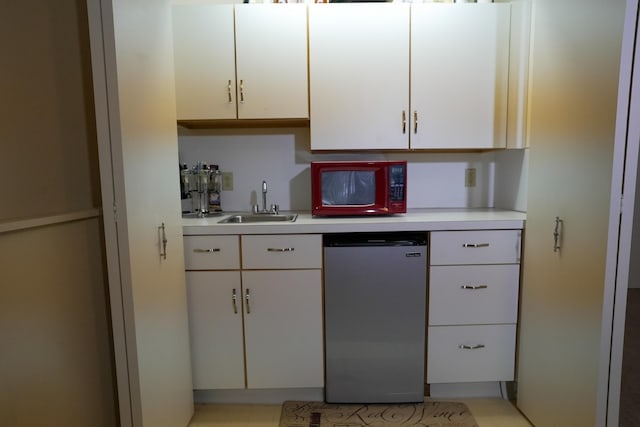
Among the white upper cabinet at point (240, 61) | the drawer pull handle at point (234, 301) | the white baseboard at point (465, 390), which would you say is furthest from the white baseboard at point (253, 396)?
the white upper cabinet at point (240, 61)

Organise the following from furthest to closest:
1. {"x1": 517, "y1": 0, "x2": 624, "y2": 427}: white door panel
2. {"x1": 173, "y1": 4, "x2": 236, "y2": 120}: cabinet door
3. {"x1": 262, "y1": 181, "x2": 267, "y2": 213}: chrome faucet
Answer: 1. {"x1": 262, "y1": 181, "x2": 267, "y2": 213}: chrome faucet
2. {"x1": 173, "y1": 4, "x2": 236, "y2": 120}: cabinet door
3. {"x1": 517, "y1": 0, "x2": 624, "y2": 427}: white door panel

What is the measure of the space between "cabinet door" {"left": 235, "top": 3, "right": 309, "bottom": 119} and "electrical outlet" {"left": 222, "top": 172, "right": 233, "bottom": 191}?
46 cm

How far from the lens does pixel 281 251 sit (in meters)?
1.63

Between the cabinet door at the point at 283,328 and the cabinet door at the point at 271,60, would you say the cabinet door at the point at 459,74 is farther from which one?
the cabinet door at the point at 283,328

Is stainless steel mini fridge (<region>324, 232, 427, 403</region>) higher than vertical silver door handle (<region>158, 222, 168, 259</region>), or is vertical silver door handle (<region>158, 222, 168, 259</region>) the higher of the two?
vertical silver door handle (<region>158, 222, 168, 259</region>)

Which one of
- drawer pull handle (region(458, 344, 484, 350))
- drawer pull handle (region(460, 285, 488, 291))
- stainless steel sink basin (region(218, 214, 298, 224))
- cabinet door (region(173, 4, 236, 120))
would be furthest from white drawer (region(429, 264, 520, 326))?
cabinet door (region(173, 4, 236, 120))

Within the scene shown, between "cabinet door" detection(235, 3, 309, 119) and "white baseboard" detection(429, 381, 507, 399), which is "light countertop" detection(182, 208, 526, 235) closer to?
"cabinet door" detection(235, 3, 309, 119)

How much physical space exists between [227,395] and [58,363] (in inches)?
36.8

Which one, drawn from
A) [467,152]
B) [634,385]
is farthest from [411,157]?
[634,385]

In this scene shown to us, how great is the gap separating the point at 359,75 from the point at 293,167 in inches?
26.1

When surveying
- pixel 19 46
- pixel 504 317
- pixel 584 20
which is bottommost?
pixel 504 317

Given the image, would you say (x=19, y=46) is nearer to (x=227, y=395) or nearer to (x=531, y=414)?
(x=227, y=395)

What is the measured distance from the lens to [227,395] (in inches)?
70.7

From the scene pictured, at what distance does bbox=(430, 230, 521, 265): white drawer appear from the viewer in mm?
1639
